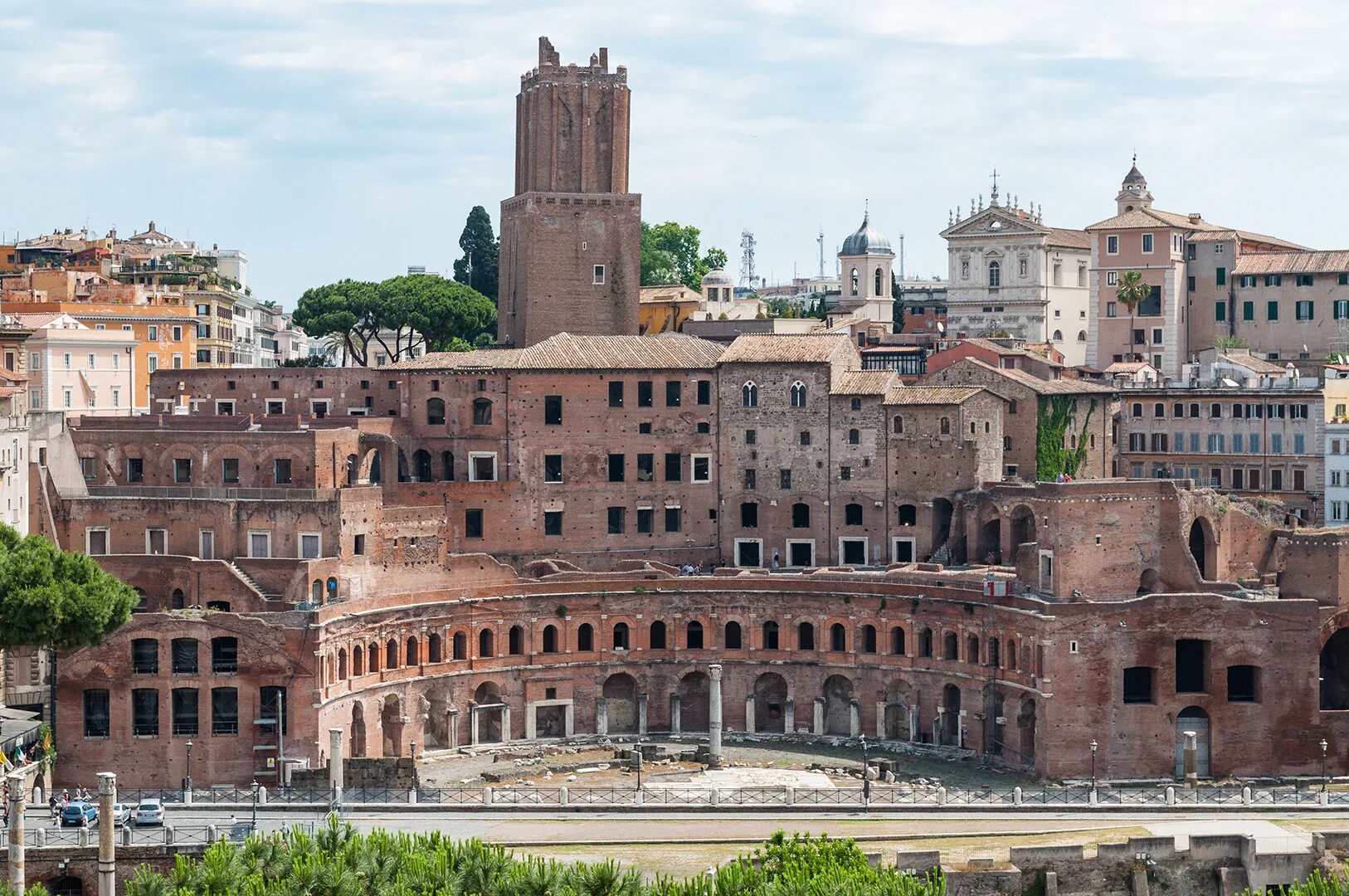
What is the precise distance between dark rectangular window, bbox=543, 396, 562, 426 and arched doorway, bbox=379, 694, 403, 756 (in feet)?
44.8

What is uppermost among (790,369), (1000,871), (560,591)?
(790,369)

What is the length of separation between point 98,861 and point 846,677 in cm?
3266

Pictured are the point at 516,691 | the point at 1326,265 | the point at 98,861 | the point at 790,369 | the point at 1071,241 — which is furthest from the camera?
the point at 1071,241

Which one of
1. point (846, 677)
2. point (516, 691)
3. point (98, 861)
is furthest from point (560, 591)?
point (98, 861)

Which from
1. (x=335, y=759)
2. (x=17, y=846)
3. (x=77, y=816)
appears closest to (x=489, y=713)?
(x=335, y=759)

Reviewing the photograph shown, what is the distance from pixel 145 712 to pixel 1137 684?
31.1m

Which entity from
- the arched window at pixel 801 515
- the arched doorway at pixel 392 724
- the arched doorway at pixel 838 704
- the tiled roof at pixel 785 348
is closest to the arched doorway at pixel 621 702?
the arched doorway at pixel 838 704

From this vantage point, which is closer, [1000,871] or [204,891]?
[204,891]

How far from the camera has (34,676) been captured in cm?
7894

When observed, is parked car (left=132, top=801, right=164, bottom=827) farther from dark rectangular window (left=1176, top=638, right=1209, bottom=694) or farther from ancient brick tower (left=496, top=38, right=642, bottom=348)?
ancient brick tower (left=496, top=38, right=642, bottom=348)

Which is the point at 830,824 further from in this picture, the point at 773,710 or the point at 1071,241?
the point at 1071,241

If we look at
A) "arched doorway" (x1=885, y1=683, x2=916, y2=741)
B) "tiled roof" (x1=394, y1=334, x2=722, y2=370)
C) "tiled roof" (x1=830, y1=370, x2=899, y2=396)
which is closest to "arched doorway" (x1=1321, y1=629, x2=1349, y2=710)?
"arched doorway" (x1=885, y1=683, x2=916, y2=741)

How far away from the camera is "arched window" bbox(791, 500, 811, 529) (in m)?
89.2

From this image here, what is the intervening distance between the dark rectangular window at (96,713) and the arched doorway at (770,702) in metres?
22.8
